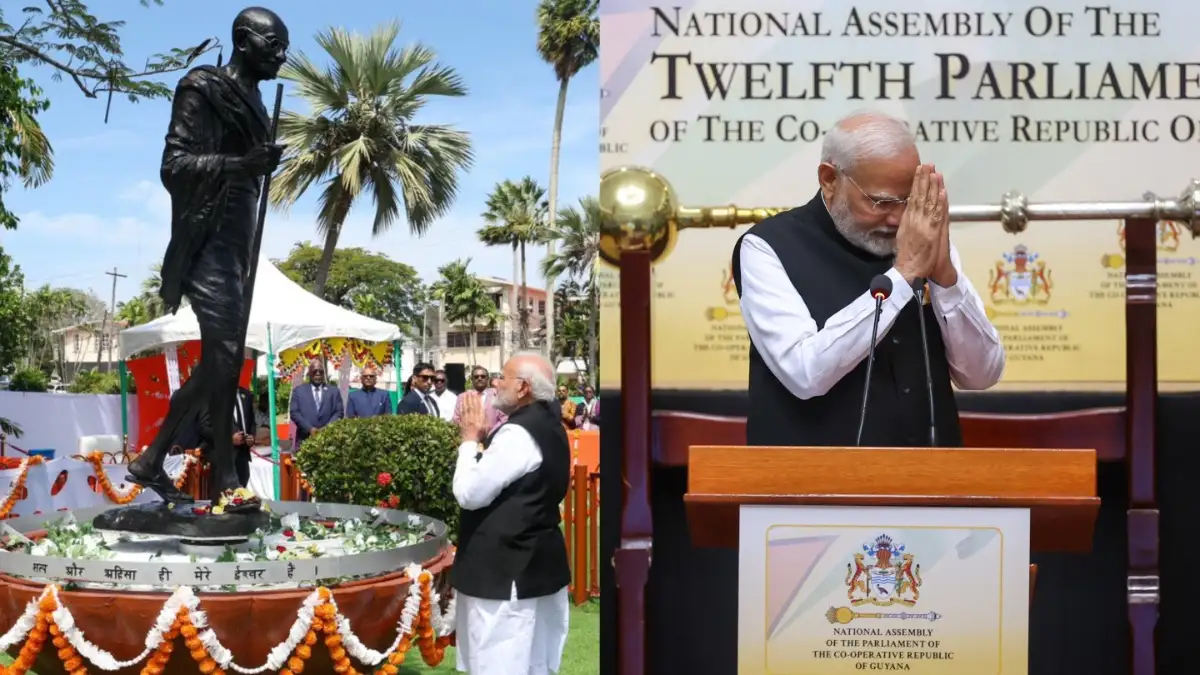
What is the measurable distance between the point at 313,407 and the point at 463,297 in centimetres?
3854

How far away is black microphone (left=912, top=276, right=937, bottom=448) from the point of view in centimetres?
237

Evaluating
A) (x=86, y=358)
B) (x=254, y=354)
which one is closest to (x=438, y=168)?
(x=254, y=354)

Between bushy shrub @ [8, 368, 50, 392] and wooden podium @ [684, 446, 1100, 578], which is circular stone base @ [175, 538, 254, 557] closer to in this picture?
wooden podium @ [684, 446, 1100, 578]

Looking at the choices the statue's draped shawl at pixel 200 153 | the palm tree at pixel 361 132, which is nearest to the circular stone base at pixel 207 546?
the statue's draped shawl at pixel 200 153

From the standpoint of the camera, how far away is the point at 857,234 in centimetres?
262

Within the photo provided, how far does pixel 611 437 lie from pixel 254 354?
1393 centimetres

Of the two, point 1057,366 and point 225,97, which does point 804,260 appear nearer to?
point 1057,366

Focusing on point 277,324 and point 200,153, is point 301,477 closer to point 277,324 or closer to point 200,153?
point 200,153

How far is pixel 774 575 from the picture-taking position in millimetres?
2078

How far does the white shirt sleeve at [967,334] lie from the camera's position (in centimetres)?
254

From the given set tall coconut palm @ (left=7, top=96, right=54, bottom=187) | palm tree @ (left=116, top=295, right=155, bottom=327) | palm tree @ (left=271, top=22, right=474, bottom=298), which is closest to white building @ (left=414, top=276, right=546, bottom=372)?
palm tree @ (left=116, top=295, right=155, bottom=327)

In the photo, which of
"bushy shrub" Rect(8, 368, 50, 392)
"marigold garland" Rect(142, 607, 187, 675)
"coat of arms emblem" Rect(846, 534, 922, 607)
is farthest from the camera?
"bushy shrub" Rect(8, 368, 50, 392)

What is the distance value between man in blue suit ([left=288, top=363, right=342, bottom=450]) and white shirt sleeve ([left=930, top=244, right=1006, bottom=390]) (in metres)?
8.55

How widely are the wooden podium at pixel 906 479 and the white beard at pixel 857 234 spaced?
26.4 inches
